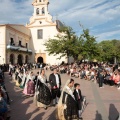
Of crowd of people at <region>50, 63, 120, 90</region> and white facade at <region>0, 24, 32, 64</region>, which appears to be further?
white facade at <region>0, 24, 32, 64</region>

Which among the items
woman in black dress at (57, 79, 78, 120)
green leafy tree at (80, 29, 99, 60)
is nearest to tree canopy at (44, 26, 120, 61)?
green leafy tree at (80, 29, 99, 60)

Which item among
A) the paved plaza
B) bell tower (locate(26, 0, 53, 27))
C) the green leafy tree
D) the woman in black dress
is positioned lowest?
the paved plaza

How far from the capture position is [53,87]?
9359 millimetres

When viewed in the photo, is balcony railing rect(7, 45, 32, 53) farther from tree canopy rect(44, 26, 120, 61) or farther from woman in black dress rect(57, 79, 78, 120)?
woman in black dress rect(57, 79, 78, 120)

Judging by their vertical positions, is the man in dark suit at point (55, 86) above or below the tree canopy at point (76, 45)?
below

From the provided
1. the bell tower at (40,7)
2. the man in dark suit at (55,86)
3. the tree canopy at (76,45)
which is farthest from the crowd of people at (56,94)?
the bell tower at (40,7)

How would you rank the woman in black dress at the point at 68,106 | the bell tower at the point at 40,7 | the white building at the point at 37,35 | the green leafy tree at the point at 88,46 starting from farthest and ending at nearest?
the bell tower at the point at 40,7, the white building at the point at 37,35, the green leafy tree at the point at 88,46, the woman in black dress at the point at 68,106

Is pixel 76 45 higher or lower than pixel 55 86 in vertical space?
higher

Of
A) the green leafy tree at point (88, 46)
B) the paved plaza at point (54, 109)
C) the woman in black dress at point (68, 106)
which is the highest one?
the green leafy tree at point (88, 46)

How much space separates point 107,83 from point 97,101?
710cm

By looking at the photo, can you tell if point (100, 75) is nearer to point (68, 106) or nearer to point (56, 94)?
point (56, 94)

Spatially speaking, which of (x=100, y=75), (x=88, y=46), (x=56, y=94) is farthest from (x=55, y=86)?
(x=88, y=46)

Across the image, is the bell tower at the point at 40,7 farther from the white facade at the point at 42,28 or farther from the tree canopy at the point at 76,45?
the tree canopy at the point at 76,45

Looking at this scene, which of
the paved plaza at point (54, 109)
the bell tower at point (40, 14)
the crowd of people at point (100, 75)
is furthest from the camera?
the bell tower at point (40, 14)
